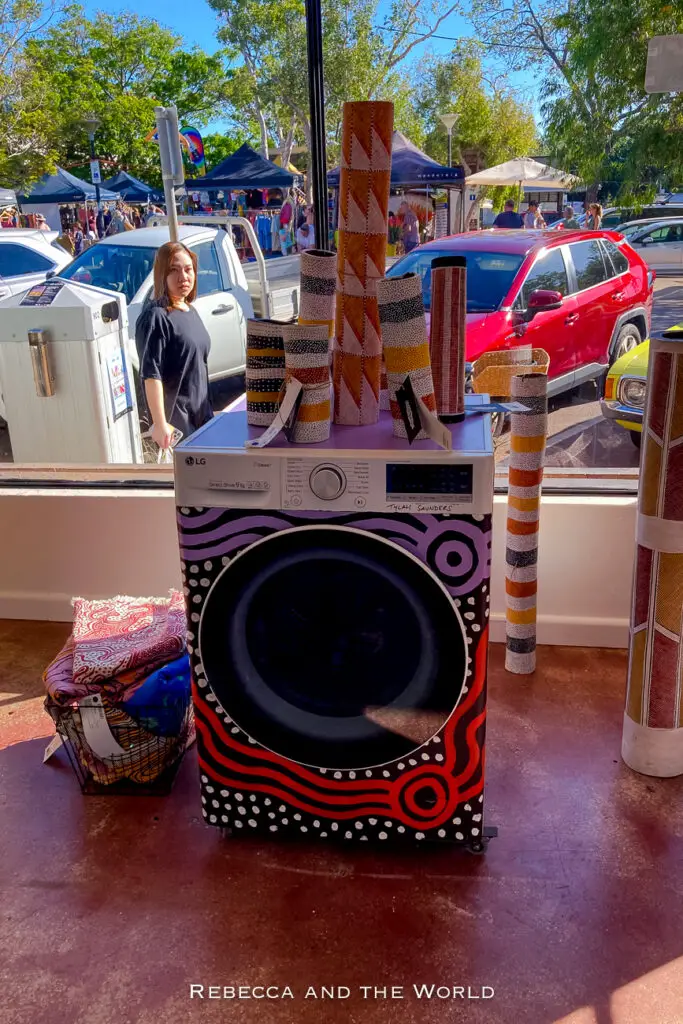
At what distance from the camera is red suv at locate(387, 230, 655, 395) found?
3.31 metres

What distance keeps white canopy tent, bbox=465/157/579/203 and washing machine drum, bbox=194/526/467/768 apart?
1829mm

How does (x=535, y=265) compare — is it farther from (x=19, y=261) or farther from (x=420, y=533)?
(x=19, y=261)

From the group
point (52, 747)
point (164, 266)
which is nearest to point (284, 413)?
point (52, 747)

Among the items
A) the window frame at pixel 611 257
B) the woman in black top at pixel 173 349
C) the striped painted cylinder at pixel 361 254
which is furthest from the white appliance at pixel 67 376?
the window frame at pixel 611 257

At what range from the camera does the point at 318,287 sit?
185 cm

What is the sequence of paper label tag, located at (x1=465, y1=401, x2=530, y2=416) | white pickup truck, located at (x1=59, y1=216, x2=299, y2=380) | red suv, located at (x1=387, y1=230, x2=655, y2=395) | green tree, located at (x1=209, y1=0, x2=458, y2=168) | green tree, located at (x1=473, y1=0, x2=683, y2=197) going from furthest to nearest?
white pickup truck, located at (x1=59, y1=216, x2=299, y2=380) → red suv, located at (x1=387, y1=230, x2=655, y2=395) → green tree, located at (x1=209, y1=0, x2=458, y2=168) → green tree, located at (x1=473, y1=0, x2=683, y2=197) → paper label tag, located at (x1=465, y1=401, x2=530, y2=416)

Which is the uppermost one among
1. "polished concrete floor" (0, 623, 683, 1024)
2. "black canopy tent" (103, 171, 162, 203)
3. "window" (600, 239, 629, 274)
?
"black canopy tent" (103, 171, 162, 203)

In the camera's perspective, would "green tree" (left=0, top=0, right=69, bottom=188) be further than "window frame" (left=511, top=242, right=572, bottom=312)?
No

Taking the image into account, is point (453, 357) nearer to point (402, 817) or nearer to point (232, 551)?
point (232, 551)

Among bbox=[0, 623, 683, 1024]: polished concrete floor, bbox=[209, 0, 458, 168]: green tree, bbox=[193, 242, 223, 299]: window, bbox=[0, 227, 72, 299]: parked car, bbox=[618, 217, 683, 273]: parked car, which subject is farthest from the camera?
bbox=[0, 227, 72, 299]: parked car

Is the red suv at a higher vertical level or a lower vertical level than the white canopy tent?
lower

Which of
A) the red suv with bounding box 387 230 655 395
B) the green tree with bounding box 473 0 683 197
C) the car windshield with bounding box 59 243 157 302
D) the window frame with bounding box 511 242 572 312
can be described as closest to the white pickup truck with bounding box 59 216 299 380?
the car windshield with bounding box 59 243 157 302

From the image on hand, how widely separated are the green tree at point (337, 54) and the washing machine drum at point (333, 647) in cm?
169

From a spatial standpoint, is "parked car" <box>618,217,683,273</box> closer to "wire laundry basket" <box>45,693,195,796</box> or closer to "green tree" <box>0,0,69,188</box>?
"green tree" <box>0,0,69,188</box>
